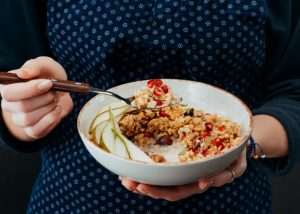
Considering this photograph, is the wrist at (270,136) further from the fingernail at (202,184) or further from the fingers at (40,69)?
the fingers at (40,69)

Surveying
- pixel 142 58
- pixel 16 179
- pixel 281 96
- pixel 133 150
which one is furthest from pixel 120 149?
pixel 16 179

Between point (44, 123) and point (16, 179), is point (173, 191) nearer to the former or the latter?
point (44, 123)

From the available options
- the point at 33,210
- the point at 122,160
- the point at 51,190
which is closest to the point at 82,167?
the point at 51,190

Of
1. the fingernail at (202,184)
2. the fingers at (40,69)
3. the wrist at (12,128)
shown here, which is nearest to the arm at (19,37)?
the wrist at (12,128)

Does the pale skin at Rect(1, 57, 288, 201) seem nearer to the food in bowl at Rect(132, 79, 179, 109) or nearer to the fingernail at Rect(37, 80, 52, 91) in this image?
the fingernail at Rect(37, 80, 52, 91)

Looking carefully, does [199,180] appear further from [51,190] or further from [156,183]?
[51,190]

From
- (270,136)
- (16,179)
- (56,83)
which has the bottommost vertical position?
(16,179)
